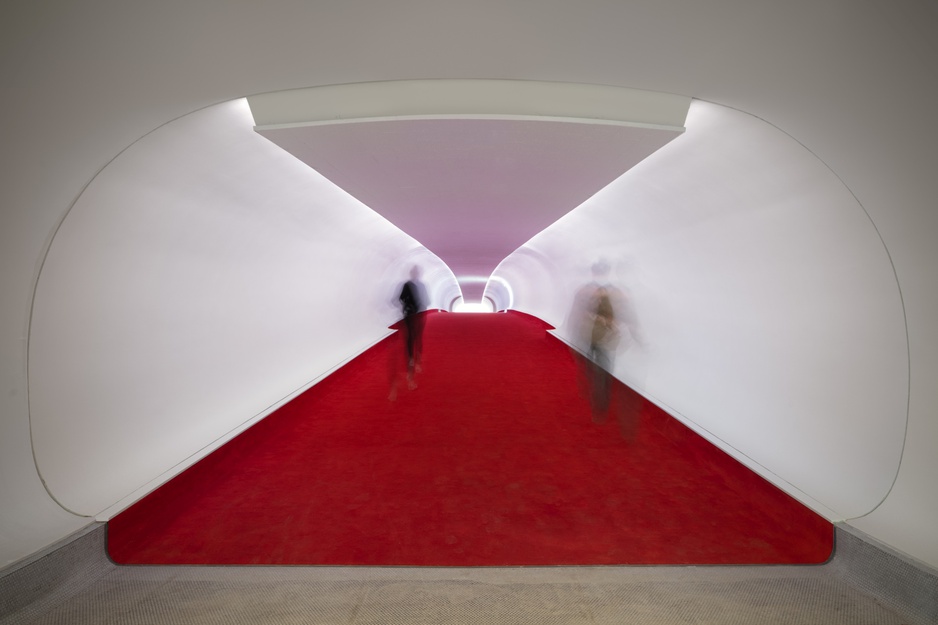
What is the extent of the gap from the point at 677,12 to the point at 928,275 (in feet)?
7.74

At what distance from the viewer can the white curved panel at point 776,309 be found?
345 centimetres

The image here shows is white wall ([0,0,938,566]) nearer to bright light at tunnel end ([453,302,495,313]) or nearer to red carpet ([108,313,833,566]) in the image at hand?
A: red carpet ([108,313,833,566])

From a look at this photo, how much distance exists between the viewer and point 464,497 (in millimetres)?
4430

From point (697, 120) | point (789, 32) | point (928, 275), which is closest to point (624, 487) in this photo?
point (928, 275)

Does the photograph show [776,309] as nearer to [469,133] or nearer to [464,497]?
[469,133]

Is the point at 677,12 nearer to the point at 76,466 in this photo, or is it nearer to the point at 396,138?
the point at 396,138

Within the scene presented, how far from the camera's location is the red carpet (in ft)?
11.7

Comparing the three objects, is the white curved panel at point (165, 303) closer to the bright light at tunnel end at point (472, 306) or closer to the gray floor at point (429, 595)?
the gray floor at point (429, 595)

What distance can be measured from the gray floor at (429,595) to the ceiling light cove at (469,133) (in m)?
3.36

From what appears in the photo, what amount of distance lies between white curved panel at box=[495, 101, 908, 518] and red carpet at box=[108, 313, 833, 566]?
17.4 inches

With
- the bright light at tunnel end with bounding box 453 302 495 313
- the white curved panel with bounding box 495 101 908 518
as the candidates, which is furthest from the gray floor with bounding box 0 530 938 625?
the bright light at tunnel end with bounding box 453 302 495 313

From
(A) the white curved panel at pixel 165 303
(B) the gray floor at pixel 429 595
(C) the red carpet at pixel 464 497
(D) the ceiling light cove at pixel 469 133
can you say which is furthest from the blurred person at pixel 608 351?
(A) the white curved panel at pixel 165 303

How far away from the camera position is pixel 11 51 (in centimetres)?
217

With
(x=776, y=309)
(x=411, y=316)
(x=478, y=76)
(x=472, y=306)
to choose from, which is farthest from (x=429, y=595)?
(x=472, y=306)
